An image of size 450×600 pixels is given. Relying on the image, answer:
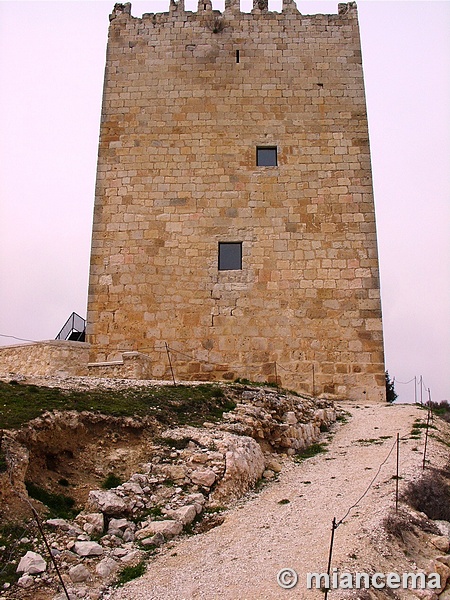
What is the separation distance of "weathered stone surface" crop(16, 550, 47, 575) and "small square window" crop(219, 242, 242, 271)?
10.4m

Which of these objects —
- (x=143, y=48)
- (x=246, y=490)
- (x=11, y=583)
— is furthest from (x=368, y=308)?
(x=11, y=583)

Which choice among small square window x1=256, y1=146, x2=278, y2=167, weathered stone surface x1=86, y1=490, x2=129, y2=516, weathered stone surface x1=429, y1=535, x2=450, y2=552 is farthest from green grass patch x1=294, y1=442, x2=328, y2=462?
small square window x1=256, y1=146, x2=278, y2=167

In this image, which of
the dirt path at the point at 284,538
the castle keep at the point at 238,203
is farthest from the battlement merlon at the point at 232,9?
the dirt path at the point at 284,538

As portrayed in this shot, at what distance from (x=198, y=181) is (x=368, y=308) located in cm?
571

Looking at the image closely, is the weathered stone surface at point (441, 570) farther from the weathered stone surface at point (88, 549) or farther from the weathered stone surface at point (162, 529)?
the weathered stone surface at point (88, 549)

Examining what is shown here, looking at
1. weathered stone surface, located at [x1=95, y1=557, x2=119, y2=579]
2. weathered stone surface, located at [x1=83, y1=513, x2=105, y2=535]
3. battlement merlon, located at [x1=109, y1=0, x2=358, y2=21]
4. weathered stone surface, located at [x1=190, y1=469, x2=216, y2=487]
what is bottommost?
weathered stone surface, located at [x1=95, y1=557, x2=119, y2=579]

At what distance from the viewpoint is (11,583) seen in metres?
5.84

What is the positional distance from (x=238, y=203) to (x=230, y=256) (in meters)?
1.50

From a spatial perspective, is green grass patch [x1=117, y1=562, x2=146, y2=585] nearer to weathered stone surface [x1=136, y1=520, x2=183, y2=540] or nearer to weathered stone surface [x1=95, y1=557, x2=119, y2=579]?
weathered stone surface [x1=95, y1=557, x2=119, y2=579]

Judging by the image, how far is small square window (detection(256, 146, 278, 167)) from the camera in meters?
16.5

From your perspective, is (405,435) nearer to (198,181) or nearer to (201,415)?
(201,415)

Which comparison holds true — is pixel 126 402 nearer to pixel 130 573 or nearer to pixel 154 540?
pixel 154 540

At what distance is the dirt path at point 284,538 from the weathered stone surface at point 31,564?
830 millimetres

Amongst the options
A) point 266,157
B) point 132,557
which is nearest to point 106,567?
point 132,557
